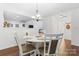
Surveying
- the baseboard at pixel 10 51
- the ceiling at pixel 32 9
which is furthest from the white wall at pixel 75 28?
the baseboard at pixel 10 51

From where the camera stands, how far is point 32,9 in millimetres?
1626

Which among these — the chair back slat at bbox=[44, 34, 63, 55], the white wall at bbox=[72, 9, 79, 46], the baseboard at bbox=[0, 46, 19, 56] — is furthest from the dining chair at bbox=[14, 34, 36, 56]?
the white wall at bbox=[72, 9, 79, 46]

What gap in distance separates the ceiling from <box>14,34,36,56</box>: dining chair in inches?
14.1

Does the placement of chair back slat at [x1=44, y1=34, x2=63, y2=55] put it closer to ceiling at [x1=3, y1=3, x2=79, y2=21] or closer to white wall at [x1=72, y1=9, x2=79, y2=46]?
white wall at [x1=72, y1=9, x2=79, y2=46]

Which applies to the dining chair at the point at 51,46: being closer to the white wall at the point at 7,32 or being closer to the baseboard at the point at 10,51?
the white wall at the point at 7,32

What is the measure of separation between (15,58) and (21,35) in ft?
1.33

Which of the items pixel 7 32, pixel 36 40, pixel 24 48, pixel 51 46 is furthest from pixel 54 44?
pixel 7 32

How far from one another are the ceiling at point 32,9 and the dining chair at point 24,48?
36 cm

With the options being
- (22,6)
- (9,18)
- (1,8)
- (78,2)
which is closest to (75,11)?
(78,2)

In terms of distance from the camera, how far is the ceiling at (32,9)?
1584mm

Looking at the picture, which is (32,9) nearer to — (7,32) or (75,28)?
(7,32)

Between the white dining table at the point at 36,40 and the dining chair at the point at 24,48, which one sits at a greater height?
the white dining table at the point at 36,40

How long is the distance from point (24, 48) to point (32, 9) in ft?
2.40

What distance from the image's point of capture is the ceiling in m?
1.58
